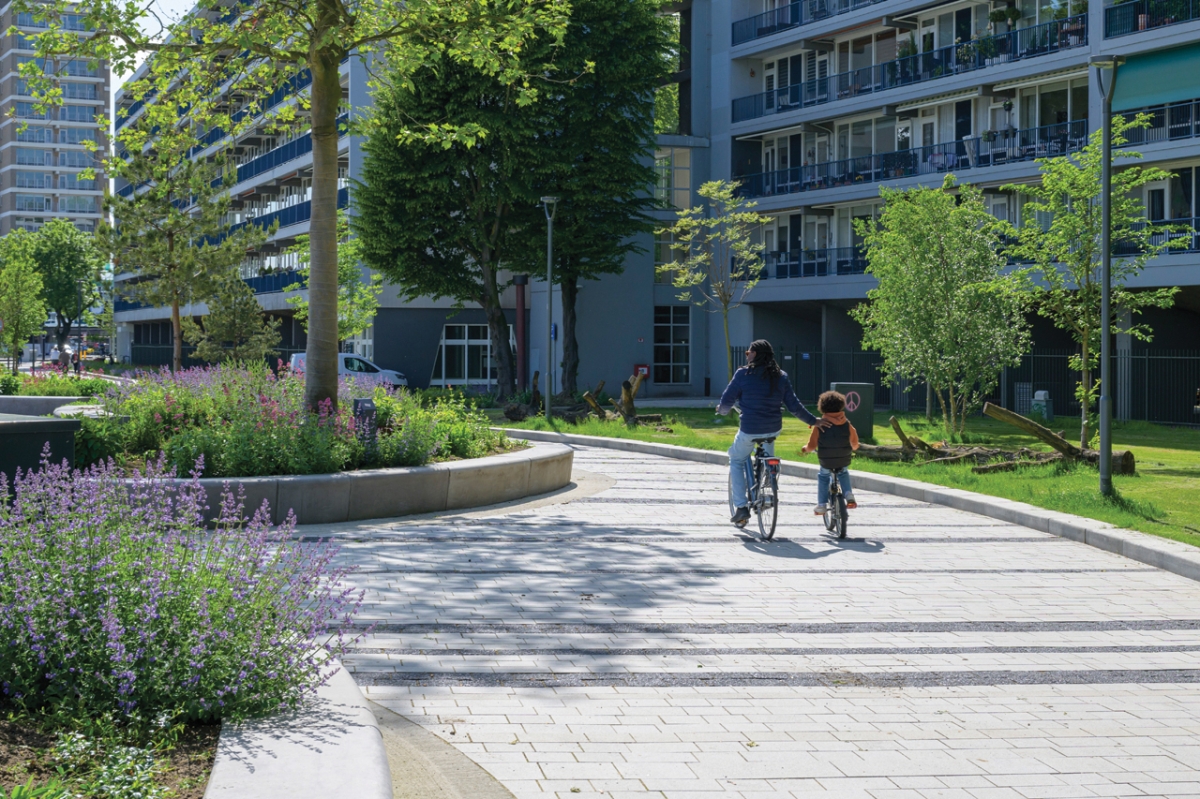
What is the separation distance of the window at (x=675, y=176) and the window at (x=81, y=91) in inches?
3670

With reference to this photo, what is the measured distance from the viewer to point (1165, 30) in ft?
98.9

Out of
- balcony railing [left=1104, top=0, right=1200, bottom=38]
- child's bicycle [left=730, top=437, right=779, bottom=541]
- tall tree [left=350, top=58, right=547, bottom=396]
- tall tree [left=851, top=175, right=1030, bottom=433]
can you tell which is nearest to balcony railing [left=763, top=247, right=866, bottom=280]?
balcony railing [left=1104, top=0, right=1200, bottom=38]

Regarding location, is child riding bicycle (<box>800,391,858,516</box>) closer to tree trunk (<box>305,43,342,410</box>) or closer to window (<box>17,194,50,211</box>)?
tree trunk (<box>305,43,342,410</box>)

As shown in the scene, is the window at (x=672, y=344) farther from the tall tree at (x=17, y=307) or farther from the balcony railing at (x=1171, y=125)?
the tall tree at (x=17, y=307)

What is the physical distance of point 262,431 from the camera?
41.7 feet

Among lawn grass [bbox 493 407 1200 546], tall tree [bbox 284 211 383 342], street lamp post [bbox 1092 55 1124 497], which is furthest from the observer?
tall tree [bbox 284 211 383 342]

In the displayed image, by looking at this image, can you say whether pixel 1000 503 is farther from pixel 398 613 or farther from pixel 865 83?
pixel 865 83

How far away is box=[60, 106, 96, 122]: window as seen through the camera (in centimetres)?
12000

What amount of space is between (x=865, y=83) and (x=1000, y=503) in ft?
96.9

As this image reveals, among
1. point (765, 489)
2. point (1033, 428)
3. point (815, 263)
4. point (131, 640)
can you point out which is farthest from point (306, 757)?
point (815, 263)

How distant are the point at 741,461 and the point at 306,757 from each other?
8235 millimetres

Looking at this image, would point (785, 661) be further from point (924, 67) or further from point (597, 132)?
point (924, 67)

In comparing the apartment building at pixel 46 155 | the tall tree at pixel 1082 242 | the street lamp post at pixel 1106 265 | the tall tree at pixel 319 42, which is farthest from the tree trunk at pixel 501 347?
the apartment building at pixel 46 155

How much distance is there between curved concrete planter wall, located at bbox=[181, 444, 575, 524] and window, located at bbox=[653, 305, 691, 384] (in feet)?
105
